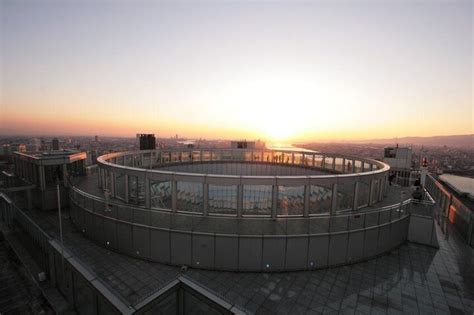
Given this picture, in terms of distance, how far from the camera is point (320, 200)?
19.1 m

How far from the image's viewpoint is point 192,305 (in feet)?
26.8

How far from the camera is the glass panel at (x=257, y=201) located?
16.2 m

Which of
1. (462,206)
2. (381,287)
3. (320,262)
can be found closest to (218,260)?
(320,262)

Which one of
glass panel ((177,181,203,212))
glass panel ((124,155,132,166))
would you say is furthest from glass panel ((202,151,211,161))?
glass panel ((177,181,203,212))

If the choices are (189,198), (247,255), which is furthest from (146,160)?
(247,255)

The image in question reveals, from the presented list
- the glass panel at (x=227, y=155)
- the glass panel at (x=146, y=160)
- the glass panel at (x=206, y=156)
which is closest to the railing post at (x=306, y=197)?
the glass panel at (x=227, y=155)

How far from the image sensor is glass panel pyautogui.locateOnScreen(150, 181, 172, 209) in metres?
17.4

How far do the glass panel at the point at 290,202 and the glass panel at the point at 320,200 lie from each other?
0.91 m

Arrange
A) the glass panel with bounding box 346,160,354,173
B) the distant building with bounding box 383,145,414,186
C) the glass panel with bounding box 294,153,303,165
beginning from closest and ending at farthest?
1. the glass panel with bounding box 346,160,354,173
2. the distant building with bounding box 383,145,414,186
3. the glass panel with bounding box 294,153,303,165

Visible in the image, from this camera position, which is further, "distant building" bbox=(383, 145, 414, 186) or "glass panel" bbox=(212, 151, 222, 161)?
"glass panel" bbox=(212, 151, 222, 161)

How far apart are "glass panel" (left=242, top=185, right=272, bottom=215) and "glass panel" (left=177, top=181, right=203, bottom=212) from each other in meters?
3.78

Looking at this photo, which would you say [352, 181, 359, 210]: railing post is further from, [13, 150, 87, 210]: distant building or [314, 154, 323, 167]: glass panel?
[13, 150, 87, 210]: distant building

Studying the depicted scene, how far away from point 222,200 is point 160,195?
559 cm

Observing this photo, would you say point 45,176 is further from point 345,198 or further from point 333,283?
point 345,198
